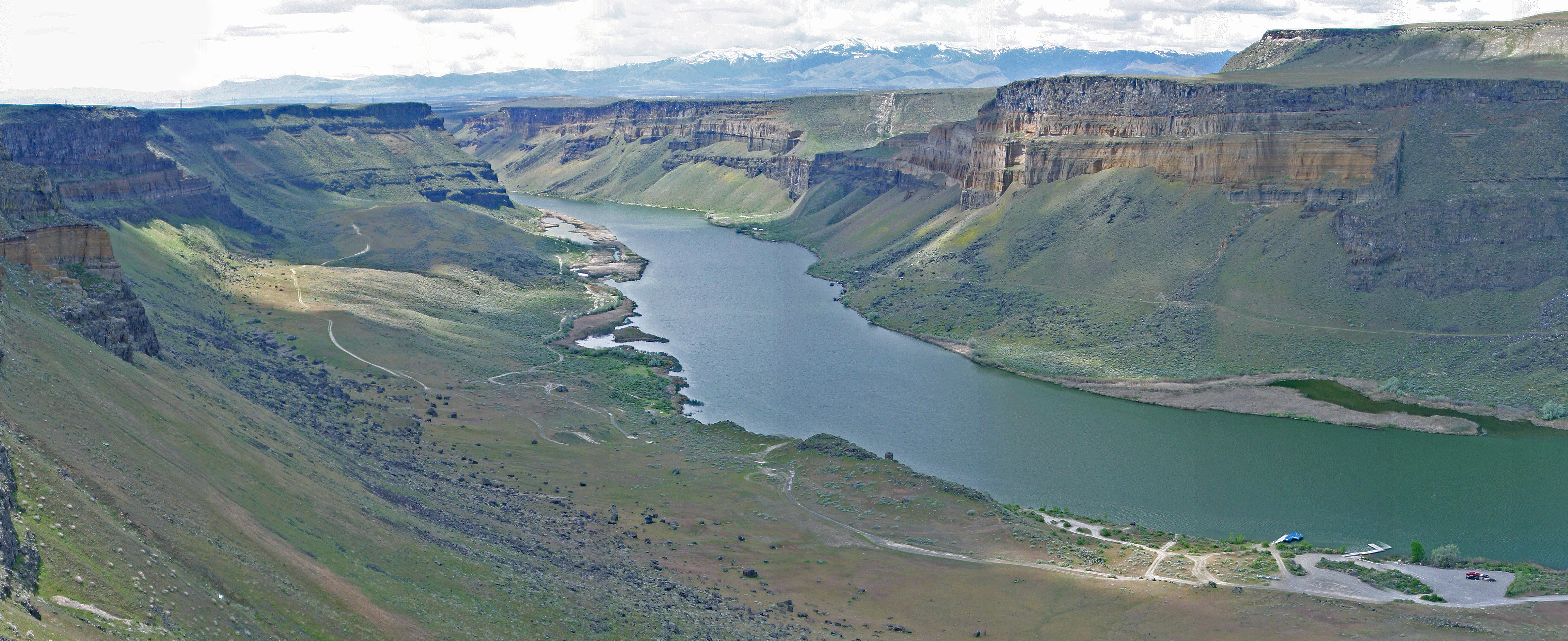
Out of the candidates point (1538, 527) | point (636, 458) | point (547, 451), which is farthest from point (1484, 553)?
point (547, 451)

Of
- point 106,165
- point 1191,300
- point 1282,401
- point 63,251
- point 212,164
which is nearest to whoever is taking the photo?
point 63,251

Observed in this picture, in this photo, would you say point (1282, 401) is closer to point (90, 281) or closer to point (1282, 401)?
point (1282, 401)

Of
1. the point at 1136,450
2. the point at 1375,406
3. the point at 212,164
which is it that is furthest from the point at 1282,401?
the point at 212,164

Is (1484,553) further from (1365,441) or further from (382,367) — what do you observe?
(382,367)

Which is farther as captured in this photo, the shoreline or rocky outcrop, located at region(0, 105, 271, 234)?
rocky outcrop, located at region(0, 105, 271, 234)

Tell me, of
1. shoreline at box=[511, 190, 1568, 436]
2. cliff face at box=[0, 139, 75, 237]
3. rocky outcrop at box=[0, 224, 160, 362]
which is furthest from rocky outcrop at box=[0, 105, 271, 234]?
shoreline at box=[511, 190, 1568, 436]

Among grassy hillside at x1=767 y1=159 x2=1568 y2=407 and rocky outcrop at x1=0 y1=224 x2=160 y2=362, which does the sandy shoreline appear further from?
rocky outcrop at x1=0 y1=224 x2=160 y2=362

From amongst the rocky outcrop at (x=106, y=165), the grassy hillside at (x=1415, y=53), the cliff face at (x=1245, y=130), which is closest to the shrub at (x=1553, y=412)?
the cliff face at (x=1245, y=130)
